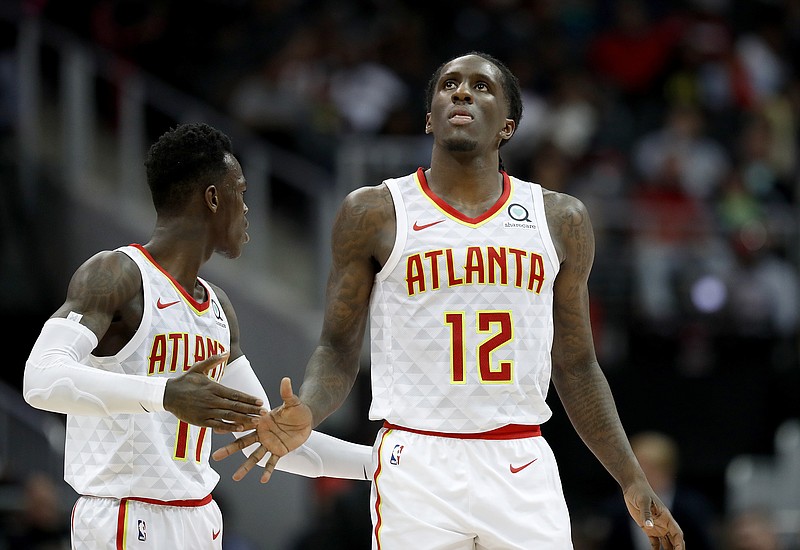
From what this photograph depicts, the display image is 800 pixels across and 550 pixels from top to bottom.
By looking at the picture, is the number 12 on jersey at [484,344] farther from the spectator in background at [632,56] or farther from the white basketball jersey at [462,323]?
the spectator in background at [632,56]

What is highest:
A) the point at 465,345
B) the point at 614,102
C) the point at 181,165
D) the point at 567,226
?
the point at 614,102

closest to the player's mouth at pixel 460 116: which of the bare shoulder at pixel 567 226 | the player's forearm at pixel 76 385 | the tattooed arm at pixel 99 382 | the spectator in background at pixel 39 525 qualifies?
the bare shoulder at pixel 567 226

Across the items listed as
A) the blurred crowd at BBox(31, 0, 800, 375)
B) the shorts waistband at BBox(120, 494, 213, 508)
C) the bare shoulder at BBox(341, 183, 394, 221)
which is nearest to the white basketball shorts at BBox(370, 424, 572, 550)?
the shorts waistband at BBox(120, 494, 213, 508)

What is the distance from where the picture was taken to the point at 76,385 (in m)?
5.39

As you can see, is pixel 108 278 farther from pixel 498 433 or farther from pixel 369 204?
pixel 498 433

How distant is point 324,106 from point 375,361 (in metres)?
9.77

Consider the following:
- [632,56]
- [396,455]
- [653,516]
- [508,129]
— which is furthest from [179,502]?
[632,56]

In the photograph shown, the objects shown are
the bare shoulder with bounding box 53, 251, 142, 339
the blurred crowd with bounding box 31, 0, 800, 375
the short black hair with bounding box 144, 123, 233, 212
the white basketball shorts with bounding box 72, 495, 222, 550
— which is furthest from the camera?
the blurred crowd with bounding box 31, 0, 800, 375

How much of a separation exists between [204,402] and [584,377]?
186 centimetres

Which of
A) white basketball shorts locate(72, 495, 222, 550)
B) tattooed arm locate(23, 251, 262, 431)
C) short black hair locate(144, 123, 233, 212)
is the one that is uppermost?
short black hair locate(144, 123, 233, 212)

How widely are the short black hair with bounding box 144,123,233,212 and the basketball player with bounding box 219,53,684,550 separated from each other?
0.64 meters

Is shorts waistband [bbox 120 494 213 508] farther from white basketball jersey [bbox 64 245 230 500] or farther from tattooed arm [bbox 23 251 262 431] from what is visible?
tattooed arm [bbox 23 251 262 431]

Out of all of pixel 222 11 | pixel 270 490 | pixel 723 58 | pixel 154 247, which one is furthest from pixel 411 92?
pixel 154 247

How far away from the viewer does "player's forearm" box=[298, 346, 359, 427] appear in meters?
5.91
